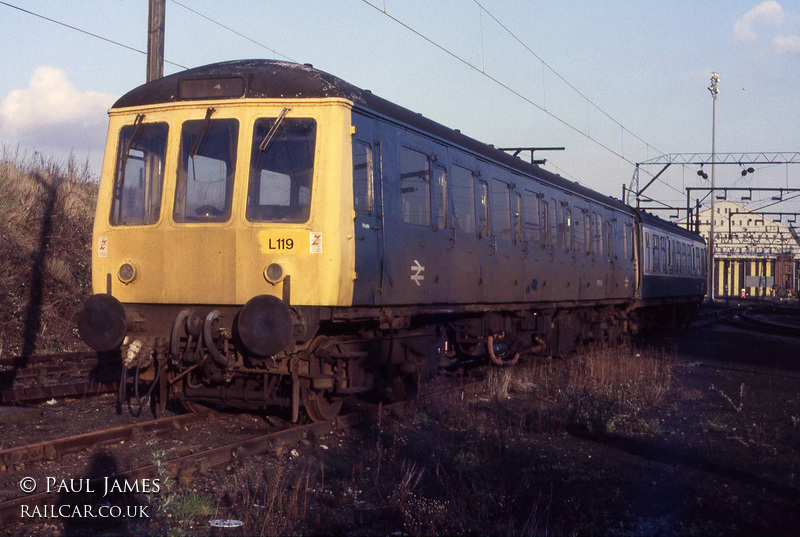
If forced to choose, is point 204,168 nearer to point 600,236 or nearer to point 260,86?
point 260,86

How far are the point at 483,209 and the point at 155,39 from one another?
554cm

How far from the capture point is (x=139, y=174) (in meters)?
7.87

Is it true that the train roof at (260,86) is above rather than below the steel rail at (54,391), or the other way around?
above

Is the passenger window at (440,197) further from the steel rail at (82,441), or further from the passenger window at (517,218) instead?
the steel rail at (82,441)

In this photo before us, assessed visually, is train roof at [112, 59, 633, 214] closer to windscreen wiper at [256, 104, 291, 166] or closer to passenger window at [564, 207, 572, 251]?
windscreen wiper at [256, 104, 291, 166]

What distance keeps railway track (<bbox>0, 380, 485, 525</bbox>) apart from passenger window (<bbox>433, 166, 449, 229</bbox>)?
2.08 metres

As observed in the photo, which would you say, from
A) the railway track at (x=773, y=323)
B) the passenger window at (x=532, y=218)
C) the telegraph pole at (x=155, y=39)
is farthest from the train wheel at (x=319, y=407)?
the railway track at (x=773, y=323)

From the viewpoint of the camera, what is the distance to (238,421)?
8.56 m

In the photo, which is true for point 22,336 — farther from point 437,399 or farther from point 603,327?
point 603,327

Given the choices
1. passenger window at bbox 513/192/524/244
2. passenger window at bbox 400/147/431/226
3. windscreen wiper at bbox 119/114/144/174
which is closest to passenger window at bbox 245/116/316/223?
windscreen wiper at bbox 119/114/144/174

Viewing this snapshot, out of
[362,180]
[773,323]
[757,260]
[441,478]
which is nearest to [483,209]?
[362,180]

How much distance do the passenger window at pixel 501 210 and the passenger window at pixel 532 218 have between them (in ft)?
2.71

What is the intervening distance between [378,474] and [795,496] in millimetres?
2920

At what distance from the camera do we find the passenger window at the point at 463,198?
9727 mm
